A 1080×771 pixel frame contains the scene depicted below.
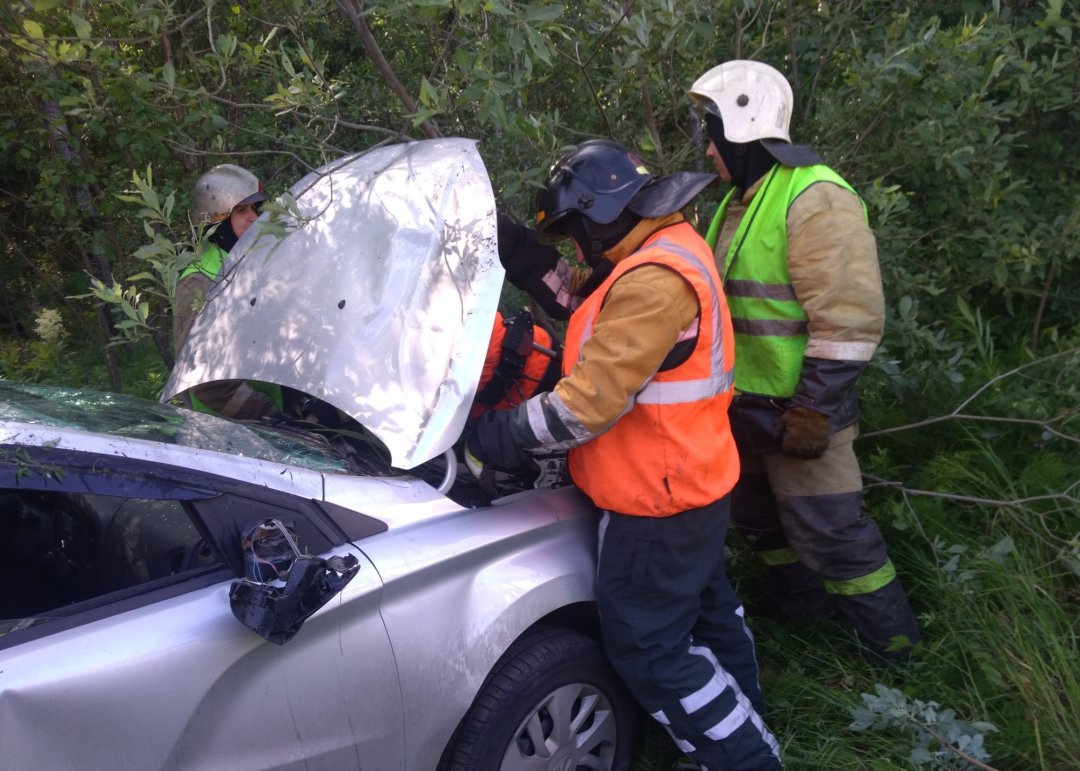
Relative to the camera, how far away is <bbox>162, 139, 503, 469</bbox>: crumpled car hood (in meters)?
2.14

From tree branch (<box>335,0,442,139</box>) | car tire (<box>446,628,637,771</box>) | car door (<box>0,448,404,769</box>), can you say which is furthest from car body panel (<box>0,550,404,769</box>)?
tree branch (<box>335,0,442,139</box>)

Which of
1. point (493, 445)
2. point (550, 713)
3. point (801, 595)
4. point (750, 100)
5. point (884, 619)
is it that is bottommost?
point (801, 595)

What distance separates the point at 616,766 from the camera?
2570 millimetres

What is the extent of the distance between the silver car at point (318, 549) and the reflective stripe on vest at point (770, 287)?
86cm

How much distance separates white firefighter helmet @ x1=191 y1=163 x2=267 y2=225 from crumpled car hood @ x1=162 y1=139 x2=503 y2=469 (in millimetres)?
1030

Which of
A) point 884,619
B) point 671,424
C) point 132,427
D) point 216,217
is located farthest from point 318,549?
point 216,217

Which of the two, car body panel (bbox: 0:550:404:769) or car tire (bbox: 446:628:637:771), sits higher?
car body panel (bbox: 0:550:404:769)

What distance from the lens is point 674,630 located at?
2416 mm

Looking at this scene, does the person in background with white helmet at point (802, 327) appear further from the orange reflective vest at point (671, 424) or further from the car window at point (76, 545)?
the car window at point (76, 545)

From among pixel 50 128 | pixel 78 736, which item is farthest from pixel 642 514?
pixel 50 128

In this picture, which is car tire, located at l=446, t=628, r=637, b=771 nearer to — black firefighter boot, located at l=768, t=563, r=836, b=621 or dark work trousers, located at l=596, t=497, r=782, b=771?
dark work trousers, located at l=596, t=497, r=782, b=771

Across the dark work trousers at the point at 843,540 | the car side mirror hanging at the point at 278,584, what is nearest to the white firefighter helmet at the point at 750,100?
the dark work trousers at the point at 843,540

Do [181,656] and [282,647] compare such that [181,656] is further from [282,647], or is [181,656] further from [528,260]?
[528,260]

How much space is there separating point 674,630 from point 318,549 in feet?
3.41
